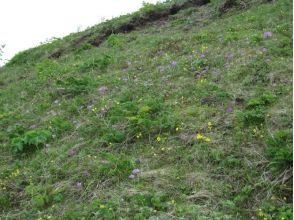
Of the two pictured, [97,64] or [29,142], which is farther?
[97,64]

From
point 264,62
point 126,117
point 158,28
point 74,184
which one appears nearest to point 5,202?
point 74,184

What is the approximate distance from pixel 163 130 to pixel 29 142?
75.0 inches

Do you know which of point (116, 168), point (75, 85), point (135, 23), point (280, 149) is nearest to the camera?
point (280, 149)

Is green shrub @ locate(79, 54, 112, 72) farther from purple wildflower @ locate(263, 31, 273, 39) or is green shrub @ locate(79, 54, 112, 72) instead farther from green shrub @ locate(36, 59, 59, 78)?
purple wildflower @ locate(263, 31, 273, 39)

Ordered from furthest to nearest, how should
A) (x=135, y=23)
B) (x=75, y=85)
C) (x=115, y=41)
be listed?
(x=135, y=23) → (x=115, y=41) → (x=75, y=85)

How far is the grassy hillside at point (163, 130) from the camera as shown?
465 centimetres

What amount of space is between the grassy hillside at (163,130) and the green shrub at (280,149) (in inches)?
0.4

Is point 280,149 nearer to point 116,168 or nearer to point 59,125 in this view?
point 116,168

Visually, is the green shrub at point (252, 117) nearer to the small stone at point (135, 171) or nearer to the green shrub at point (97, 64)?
the small stone at point (135, 171)

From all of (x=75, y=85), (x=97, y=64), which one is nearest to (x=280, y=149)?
(x=75, y=85)

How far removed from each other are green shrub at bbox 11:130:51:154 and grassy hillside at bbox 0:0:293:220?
0.01m

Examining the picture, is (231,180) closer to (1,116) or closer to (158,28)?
(1,116)

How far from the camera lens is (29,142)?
650cm

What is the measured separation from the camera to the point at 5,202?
5.43 metres
